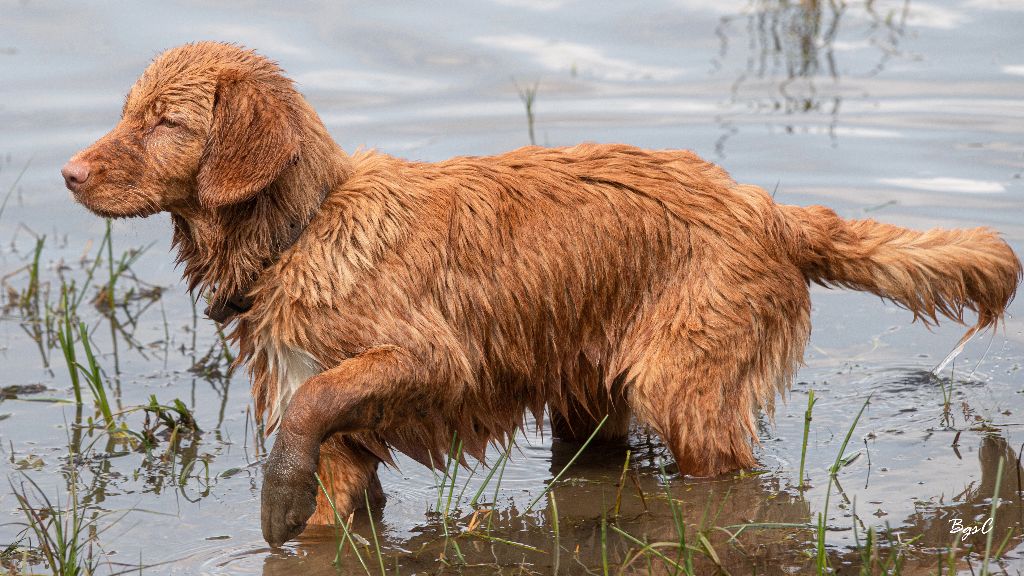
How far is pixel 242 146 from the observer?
4.97 metres

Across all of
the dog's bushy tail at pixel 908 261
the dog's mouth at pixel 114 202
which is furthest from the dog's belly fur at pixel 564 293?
the dog's mouth at pixel 114 202

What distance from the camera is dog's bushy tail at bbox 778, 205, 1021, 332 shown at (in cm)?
564

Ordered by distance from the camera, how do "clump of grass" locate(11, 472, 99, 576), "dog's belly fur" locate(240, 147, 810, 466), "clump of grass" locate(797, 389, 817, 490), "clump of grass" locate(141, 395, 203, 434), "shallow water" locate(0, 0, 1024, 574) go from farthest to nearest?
"clump of grass" locate(141, 395, 203, 434) < "shallow water" locate(0, 0, 1024, 574) < "dog's belly fur" locate(240, 147, 810, 466) < "clump of grass" locate(797, 389, 817, 490) < "clump of grass" locate(11, 472, 99, 576)

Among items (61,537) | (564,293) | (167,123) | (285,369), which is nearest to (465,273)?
(564,293)

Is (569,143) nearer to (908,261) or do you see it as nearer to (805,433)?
(908,261)

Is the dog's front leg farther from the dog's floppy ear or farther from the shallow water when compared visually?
the dog's floppy ear

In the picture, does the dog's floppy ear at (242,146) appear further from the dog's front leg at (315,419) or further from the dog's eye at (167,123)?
the dog's front leg at (315,419)

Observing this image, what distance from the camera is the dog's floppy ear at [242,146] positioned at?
4.96m

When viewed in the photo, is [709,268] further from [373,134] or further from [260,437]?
[373,134]

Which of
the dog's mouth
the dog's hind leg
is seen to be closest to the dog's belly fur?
the dog's hind leg

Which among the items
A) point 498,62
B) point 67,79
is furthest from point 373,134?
point 67,79

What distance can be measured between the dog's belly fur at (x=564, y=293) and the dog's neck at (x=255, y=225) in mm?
72

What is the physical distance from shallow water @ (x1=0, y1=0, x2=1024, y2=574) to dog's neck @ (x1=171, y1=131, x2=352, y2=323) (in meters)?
0.69

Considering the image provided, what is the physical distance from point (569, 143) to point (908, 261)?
15.5ft
